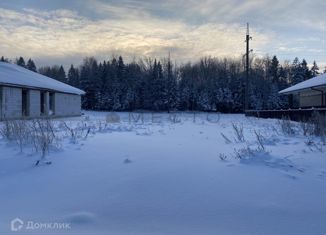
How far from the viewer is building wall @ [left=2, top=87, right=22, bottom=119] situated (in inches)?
866

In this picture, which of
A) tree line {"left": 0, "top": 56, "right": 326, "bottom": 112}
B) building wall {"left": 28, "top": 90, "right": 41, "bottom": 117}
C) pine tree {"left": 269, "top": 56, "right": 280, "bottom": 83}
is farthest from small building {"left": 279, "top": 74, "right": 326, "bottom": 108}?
pine tree {"left": 269, "top": 56, "right": 280, "bottom": 83}

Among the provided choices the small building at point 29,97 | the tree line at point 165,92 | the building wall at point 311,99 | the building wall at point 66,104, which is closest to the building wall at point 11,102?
→ the small building at point 29,97

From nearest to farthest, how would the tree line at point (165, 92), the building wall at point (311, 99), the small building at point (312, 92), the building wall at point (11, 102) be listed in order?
the building wall at point (11, 102)
the small building at point (312, 92)
the building wall at point (311, 99)
the tree line at point (165, 92)

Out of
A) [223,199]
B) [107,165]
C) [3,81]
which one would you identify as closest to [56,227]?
[223,199]

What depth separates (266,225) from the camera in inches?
132

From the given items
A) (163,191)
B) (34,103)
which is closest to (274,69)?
(34,103)

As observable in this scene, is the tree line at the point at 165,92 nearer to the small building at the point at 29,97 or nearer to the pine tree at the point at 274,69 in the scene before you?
the pine tree at the point at 274,69

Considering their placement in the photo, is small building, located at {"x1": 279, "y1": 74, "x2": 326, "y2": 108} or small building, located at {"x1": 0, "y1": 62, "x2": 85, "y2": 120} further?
small building, located at {"x1": 279, "y1": 74, "x2": 326, "y2": 108}

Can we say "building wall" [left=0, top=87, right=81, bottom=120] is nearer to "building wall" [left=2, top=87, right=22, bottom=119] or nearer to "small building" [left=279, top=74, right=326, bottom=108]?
"building wall" [left=2, top=87, right=22, bottom=119]

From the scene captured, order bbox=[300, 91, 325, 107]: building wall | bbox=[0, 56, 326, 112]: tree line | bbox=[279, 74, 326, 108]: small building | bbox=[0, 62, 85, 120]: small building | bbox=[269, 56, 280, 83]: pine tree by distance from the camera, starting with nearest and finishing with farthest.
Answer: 1. bbox=[0, 62, 85, 120]: small building
2. bbox=[279, 74, 326, 108]: small building
3. bbox=[300, 91, 325, 107]: building wall
4. bbox=[0, 56, 326, 112]: tree line
5. bbox=[269, 56, 280, 83]: pine tree

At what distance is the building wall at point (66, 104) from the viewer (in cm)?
3056

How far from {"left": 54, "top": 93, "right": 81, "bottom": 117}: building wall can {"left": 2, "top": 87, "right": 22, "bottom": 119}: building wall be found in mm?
6421

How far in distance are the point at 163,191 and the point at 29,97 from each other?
23163 millimetres

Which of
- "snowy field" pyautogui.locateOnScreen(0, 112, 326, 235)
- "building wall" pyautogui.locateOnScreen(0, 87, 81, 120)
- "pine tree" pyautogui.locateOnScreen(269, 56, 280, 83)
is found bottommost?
"snowy field" pyautogui.locateOnScreen(0, 112, 326, 235)
